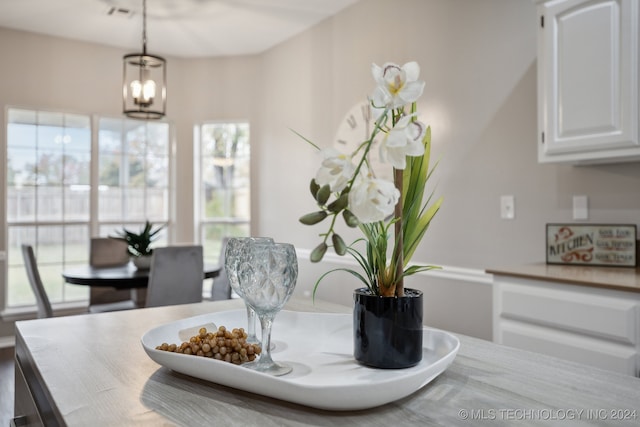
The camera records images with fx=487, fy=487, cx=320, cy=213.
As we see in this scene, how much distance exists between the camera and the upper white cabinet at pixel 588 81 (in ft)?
6.97

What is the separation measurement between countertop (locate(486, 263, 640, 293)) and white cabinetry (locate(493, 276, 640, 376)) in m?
0.03

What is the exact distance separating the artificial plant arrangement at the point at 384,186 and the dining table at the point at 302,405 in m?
0.20

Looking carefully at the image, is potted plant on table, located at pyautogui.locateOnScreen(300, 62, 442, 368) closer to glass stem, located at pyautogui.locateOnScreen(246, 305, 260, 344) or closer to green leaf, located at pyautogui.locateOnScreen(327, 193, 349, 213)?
green leaf, located at pyautogui.locateOnScreen(327, 193, 349, 213)

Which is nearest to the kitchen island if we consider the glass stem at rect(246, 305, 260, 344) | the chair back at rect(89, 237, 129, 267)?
the glass stem at rect(246, 305, 260, 344)

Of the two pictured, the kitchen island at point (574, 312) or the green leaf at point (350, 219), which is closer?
the green leaf at point (350, 219)

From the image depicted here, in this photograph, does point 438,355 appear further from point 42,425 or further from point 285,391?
point 42,425

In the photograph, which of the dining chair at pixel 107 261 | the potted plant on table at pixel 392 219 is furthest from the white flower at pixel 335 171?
the dining chair at pixel 107 261

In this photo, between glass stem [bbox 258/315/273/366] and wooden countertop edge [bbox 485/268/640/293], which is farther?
wooden countertop edge [bbox 485/268/640/293]

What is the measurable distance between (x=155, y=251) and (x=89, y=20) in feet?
8.39

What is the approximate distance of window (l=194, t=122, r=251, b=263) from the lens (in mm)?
5496

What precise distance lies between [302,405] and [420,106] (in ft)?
10.0

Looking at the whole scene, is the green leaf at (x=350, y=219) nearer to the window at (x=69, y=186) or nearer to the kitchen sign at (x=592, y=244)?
the kitchen sign at (x=592, y=244)

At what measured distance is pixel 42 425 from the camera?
33.8 inches

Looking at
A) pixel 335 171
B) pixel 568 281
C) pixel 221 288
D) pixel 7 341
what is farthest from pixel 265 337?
pixel 7 341
